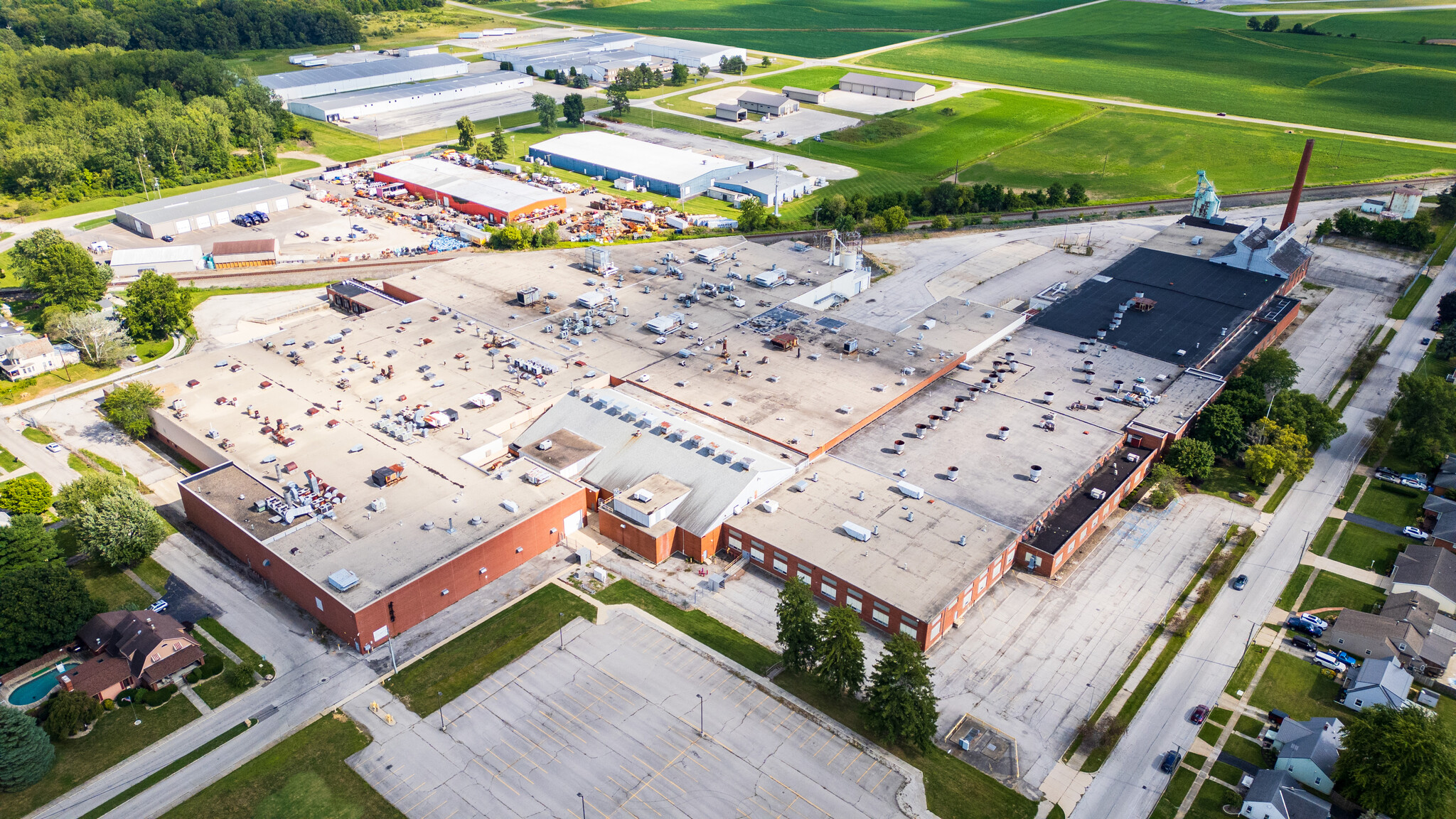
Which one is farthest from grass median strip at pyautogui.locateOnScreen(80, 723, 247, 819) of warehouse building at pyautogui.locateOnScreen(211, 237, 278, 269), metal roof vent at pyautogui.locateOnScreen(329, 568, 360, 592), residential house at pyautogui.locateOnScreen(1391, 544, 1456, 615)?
warehouse building at pyautogui.locateOnScreen(211, 237, 278, 269)

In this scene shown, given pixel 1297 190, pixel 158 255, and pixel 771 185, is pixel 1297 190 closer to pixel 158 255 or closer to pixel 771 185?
pixel 771 185

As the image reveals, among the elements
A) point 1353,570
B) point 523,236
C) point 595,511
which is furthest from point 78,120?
point 1353,570

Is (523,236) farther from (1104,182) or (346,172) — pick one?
(1104,182)

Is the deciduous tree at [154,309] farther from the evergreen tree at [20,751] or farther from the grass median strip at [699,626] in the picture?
the grass median strip at [699,626]

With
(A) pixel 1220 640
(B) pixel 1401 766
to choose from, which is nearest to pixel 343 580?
(A) pixel 1220 640

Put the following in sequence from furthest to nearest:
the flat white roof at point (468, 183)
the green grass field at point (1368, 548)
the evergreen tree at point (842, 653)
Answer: the flat white roof at point (468, 183), the green grass field at point (1368, 548), the evergreen tree at point (842, 653)

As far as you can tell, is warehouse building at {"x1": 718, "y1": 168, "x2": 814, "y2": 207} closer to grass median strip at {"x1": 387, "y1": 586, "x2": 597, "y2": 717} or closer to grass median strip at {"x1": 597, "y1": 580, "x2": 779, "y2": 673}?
grass median strip at {"x1": 597, "y1": 580, "x2": 779, "y2": 673}

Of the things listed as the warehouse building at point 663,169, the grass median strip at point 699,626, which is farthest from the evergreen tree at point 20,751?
the warehouse building at point 663,169
